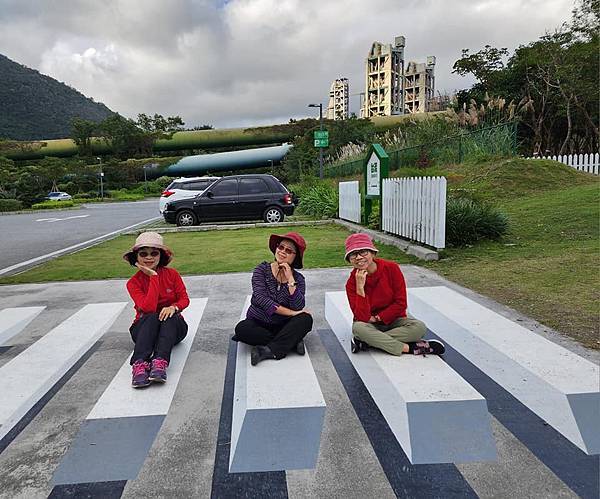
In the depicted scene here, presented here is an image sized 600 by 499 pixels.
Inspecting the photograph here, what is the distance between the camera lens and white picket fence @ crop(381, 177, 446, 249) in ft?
24.7

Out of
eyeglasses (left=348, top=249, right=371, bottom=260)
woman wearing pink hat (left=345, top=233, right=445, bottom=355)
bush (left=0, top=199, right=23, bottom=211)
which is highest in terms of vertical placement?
eyeglasses (left=348, top=249, right=371, bottom=260)

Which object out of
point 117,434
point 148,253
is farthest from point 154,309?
point 117,434

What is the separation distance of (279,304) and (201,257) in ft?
18.0

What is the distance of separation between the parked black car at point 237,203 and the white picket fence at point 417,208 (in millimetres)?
5553

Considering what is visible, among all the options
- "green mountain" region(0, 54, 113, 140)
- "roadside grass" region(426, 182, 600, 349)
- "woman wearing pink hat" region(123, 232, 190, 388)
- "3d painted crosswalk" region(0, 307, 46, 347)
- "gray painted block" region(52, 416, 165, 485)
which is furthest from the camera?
"green mountain" region(0, 54, 113, 140)

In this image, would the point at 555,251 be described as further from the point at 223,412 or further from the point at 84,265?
the point at 84,265

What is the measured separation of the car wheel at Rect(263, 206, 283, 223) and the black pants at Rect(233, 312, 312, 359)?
38.6ft

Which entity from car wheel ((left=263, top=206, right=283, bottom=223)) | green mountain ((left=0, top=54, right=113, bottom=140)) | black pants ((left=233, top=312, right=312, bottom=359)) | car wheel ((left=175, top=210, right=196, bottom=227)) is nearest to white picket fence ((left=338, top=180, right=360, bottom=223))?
car wheel ((left=263, top=206, right=283, bottom=223))

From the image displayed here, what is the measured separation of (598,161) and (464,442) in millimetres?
19411

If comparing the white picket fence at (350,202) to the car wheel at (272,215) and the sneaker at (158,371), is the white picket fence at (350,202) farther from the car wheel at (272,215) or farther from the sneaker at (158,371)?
the sneaker at (158,371)

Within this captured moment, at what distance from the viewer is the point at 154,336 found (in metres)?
3.47

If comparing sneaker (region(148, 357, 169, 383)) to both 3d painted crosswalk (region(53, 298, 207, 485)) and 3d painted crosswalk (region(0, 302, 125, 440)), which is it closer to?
3d painted crosswalk (region(53, 298, 207, 485))

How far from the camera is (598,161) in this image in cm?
1817

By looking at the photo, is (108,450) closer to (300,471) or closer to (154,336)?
(300,471)
